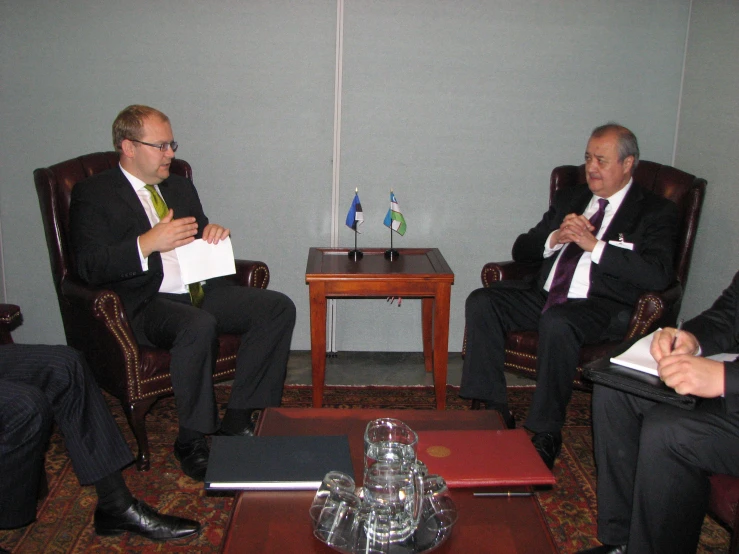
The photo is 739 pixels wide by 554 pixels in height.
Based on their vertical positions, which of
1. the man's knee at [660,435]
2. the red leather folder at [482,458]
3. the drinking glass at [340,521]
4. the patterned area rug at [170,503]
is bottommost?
the patterned area rug at [170,503]

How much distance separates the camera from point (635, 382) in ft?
6.46

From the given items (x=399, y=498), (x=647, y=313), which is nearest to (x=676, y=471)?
(x=399, y=498)

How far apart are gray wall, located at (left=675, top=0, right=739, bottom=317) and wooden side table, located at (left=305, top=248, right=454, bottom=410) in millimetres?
1246

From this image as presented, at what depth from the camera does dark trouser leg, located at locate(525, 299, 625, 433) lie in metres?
2.73

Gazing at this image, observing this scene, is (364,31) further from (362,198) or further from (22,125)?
(22,125)

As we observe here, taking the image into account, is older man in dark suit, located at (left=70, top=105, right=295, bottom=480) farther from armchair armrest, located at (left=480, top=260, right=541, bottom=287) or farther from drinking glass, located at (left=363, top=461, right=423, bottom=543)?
drinking glass, located at (left=363, top=461, right=423, bottom=543)

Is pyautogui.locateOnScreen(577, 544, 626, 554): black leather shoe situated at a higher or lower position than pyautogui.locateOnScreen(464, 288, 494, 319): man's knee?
lower

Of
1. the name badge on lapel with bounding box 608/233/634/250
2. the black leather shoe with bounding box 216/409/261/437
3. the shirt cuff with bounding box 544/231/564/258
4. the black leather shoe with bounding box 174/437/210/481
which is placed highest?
the name badge on lapel with bounding box 608/233/634/250

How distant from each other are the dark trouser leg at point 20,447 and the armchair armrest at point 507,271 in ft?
6.29

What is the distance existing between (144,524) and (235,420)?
26.9 inches

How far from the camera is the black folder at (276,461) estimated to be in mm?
1688

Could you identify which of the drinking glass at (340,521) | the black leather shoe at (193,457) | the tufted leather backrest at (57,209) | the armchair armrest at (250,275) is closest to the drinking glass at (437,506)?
the drinking glass at (340,521)

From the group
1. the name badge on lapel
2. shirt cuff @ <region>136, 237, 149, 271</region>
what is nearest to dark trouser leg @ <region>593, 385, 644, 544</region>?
the name badge on lapel

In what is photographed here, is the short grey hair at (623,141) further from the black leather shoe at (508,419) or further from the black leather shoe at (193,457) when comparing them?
the black leather shoe at (193,457)
